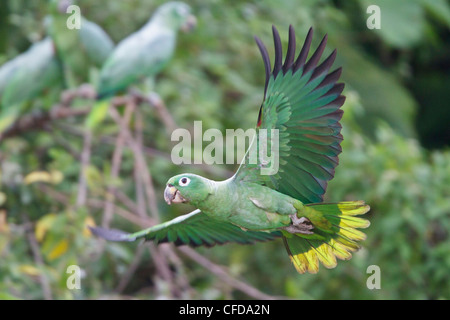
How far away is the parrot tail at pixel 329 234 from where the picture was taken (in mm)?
590

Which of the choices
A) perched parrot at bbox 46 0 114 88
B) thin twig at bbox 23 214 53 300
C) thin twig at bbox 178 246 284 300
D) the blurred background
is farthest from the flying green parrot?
perched parrot at bbox 46 0 114 88

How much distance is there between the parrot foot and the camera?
0.60 m

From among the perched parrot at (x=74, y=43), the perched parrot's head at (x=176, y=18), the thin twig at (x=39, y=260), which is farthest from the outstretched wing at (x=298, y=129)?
the perched parrot's head at (x=176, y=18)

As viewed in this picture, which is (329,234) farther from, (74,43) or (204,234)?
(74,43)

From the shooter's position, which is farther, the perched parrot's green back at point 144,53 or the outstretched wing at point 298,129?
the perched parrot's green back at point 144,53

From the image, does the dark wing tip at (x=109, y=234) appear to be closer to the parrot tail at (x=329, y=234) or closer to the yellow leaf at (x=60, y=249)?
the parrot tail at (x=329, y=234)

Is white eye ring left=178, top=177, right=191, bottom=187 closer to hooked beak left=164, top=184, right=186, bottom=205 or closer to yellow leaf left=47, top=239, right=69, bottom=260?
hooked beak left=164, top=184, right=186, bottom=205

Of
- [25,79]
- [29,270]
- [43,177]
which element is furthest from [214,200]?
[25,79]

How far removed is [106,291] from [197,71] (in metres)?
1.19

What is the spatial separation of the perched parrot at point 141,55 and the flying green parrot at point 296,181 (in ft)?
4.55

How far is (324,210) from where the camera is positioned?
610mm

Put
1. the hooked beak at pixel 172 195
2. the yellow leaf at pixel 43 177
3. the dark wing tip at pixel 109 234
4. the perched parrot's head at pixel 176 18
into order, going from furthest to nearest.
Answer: the perched parrot's head at pixel 176 18 → the yellow leaf at pixel 43 177 → the dark wing tip at pixel 109 234 → the hooked beak at pixel 172 195

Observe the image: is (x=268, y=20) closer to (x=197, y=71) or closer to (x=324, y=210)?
(x=197, y=71)

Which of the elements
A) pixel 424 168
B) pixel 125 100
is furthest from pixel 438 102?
pixel 125 100
